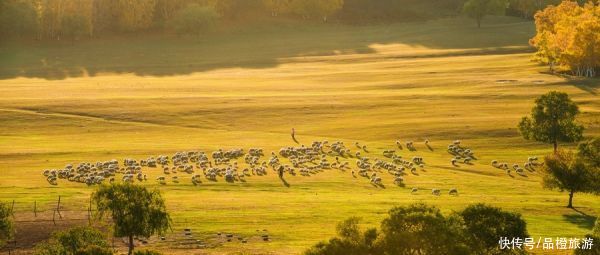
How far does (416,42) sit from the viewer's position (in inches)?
7249

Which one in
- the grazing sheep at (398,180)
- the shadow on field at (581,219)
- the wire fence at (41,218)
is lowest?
the shadow on field at (581,219)

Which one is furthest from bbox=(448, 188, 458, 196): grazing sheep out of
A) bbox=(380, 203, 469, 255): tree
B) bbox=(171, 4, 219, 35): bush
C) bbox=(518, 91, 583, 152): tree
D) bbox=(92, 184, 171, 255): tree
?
bbox=(171, 4, 219, 35): bush

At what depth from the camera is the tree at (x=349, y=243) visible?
A: 1697 inches

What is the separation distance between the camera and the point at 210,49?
7028 inches

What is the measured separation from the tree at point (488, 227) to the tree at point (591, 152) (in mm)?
24001

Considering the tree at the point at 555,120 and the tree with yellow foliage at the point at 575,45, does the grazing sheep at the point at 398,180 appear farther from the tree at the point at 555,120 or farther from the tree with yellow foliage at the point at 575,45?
the tree with yellow foliage at the point at 575,45

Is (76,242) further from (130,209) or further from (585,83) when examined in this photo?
(585,83)

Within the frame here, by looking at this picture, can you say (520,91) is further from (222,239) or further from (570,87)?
(222,239)

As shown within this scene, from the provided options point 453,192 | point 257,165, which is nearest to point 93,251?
point 453,192

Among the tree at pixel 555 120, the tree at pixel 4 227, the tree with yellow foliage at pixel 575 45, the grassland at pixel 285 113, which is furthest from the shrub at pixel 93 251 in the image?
the tree with yellow foliage at pixel 575 45

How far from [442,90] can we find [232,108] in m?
32.8

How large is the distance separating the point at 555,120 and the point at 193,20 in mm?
114704

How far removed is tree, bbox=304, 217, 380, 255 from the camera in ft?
141

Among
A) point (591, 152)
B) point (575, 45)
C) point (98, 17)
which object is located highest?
point (98, 17)
